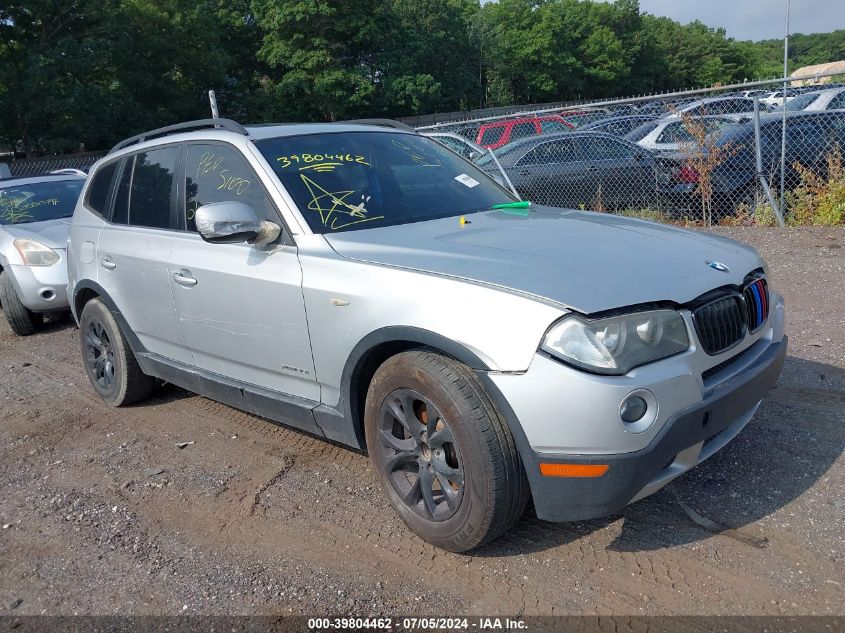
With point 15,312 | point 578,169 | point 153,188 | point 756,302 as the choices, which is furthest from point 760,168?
point 15,312

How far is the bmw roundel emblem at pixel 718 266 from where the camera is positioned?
3.18 meters

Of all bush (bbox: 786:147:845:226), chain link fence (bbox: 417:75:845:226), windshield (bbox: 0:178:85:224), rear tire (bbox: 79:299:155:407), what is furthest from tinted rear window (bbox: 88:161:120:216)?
bush (bbox: 786:147:845:226)

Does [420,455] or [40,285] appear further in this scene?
[40,285]

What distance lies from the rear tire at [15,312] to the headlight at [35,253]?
302mm

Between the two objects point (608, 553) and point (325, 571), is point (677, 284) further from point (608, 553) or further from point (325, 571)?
point (325, 571)

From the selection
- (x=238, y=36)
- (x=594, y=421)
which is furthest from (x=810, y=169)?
(x=238, y=36)

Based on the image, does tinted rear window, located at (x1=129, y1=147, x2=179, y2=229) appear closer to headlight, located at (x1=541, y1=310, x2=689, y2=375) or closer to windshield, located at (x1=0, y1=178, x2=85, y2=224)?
headlight, located at (x1=541, y1=310, x2=689, y2=375)

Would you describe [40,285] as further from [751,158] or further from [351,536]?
[751,158]

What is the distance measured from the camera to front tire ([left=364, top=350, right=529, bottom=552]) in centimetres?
283

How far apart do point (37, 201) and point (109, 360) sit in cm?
462

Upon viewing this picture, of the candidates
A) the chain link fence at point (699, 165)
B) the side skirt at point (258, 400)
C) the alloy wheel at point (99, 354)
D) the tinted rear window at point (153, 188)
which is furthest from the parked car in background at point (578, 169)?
the side skirt at point (258, 400)

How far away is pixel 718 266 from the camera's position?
320 centimetres

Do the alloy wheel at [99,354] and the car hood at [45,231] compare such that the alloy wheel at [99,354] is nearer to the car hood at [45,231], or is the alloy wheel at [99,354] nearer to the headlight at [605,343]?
the car hood at [45,231]

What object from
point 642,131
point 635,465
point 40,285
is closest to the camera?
point 635,465
